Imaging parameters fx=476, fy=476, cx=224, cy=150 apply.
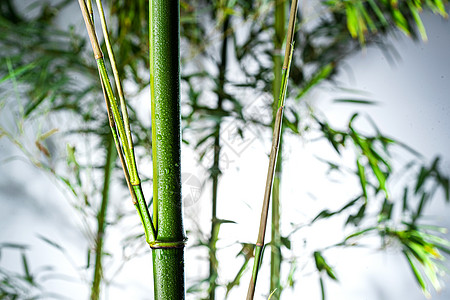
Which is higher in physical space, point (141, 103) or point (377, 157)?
point (141, 103)

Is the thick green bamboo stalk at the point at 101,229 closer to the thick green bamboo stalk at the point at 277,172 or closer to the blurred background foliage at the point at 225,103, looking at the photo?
the blurred background foliage at the point at 225,103

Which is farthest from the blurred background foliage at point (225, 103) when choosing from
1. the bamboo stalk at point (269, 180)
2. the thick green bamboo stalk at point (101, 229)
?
the bamboo stalk at point (269, 180)

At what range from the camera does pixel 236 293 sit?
5.09ft

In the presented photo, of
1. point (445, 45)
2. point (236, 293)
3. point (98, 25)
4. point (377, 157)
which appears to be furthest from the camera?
point (98, 25)

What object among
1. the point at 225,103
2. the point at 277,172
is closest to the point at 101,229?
the point at 277,172

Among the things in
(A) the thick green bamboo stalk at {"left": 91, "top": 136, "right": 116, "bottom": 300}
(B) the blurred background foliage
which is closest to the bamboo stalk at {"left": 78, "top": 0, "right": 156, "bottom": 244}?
(B) the blurred background foliage

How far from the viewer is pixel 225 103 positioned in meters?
1.73

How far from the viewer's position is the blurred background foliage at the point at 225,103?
3.57 ft

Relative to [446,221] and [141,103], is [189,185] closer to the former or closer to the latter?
[446,221]

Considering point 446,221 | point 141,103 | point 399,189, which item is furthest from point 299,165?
point 141,103

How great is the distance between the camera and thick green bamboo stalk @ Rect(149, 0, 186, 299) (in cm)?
32

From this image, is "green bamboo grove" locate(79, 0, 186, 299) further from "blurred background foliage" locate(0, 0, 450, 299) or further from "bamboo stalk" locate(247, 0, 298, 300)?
"blurred background foliage" locate(0, 0, 450, 299)

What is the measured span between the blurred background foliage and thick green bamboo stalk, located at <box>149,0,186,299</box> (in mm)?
591

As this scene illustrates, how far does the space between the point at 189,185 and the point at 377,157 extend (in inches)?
24.5
